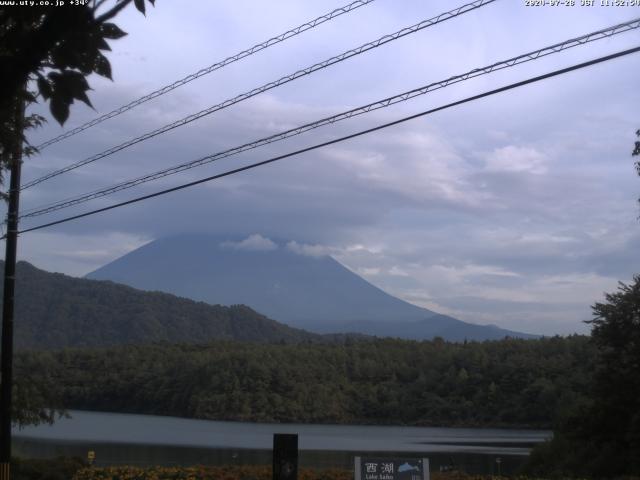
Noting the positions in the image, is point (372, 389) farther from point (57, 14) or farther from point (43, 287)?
point (43, 287)

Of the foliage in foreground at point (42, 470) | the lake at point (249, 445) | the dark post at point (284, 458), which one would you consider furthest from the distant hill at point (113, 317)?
the dark post at point (284, 458)

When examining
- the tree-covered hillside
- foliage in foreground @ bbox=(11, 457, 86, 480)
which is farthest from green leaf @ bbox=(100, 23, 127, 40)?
the tree-covered hillside

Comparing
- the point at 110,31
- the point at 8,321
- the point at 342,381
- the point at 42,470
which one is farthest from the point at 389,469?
the point at 342,381

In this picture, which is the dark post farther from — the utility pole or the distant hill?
the distant hill

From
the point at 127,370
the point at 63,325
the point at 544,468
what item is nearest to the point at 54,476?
the point at 544,468

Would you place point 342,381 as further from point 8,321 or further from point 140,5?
point 140,5

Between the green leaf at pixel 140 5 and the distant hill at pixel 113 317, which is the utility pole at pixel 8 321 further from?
the distant hill at pixel 113 317

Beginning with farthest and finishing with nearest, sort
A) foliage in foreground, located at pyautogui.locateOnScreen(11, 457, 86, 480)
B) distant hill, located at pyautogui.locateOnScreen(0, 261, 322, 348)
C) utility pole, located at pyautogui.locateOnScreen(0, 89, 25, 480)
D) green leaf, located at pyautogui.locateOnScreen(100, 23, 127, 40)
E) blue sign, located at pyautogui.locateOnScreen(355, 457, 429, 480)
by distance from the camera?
distant hill, located at pyautogui.locateOnScreen(0, 261, 322, 348), foliage in foreground, located at pyautogui.locateOnScreen(11, 457, 86, 480), utility pole, located at pyautogui.locateOnScreen(0, 89, 25, 480), blue sign, located at pyautogui.locateOnScreen(355, 457, 429, 480), green leaf, located at pyautogui.locateOnScreen(100, 23, 127, 40)
